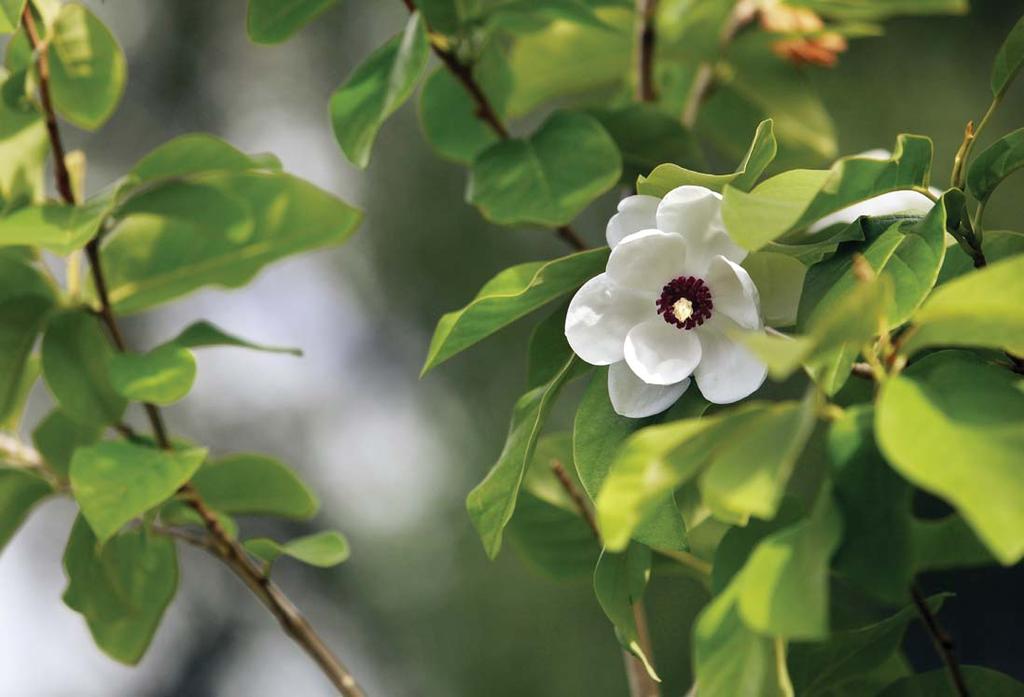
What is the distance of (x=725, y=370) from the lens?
0.39m

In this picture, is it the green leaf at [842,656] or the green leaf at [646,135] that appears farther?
the green leaf at [646,135]

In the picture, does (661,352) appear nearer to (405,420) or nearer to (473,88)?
(473,88)

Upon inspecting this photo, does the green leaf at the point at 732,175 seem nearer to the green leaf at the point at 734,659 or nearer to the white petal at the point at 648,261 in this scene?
the white petal at the point at 648,261

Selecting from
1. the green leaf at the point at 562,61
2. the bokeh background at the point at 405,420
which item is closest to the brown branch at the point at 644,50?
the green leaf at the point at 562,61

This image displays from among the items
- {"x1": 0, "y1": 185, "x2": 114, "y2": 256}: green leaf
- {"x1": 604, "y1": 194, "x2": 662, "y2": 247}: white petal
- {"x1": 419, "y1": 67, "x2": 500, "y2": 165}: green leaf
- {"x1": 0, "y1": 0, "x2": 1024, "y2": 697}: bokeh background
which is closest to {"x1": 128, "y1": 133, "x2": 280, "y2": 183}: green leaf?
{"x1": 0, "y1": 185, "x2": 114, "y2": 256}: green leaf

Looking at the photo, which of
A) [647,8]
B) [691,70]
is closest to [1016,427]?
[647,8]

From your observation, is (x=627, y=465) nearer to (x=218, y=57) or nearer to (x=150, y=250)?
(x=150, y=250)

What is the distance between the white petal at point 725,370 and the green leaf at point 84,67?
1.28 ft

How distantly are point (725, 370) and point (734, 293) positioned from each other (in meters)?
0.03

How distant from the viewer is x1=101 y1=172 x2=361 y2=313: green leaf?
634 mm

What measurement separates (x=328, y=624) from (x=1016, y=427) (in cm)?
274

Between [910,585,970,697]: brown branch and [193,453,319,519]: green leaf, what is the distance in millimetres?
361

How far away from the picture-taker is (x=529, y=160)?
0.59 metres

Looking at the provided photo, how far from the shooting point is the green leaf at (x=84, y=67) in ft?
2.02
